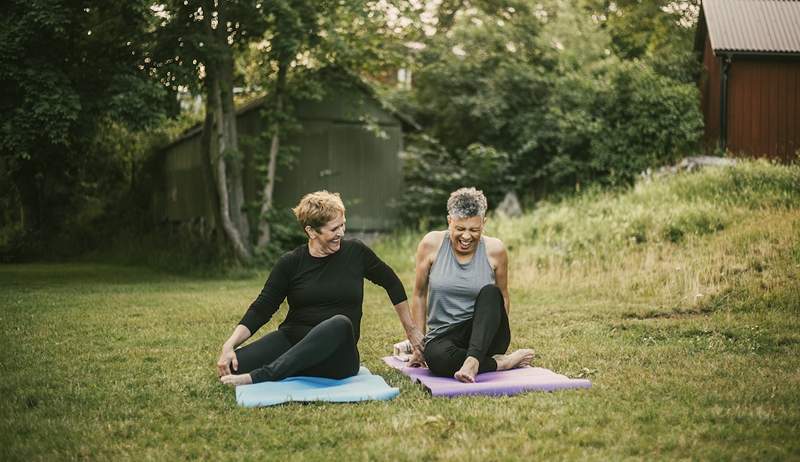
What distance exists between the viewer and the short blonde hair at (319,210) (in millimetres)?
5656

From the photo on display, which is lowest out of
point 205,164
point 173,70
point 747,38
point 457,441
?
point 457,441

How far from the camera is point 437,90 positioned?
23656 mm

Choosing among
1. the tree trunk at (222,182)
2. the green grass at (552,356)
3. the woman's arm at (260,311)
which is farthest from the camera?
the tree trunk at (222,182)

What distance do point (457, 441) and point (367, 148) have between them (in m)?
16.5

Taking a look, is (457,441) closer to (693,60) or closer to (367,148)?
(367,148)

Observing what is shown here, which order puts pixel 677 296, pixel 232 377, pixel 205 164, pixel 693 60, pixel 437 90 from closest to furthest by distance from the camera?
pixel 232 377, pixel 677 296, pixel 205 164, pixel 693 60, pixel 437 90

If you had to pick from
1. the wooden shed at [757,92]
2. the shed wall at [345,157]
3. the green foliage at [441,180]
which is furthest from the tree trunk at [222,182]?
the wooden shed at [757,92]

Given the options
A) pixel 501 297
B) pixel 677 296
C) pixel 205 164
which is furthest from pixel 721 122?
pixel 501 297

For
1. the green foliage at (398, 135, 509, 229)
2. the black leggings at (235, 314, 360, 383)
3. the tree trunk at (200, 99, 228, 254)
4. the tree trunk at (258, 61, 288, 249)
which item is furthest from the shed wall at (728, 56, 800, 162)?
the black leggings at (235, 314, 360, 383)

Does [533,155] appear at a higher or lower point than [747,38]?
lower

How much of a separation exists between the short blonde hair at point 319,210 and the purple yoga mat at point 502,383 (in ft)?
4.46

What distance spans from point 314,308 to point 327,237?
555 millimetres

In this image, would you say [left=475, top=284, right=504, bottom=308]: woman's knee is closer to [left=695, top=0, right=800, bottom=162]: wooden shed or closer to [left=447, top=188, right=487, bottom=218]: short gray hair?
[left=447, top=188, right=487, bottom=218]: short gray hair

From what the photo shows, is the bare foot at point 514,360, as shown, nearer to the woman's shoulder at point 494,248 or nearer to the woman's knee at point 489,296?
the woman's knee at point 489,296
